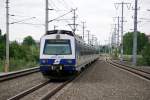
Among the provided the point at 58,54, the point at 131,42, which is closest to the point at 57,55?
the point at 58,54

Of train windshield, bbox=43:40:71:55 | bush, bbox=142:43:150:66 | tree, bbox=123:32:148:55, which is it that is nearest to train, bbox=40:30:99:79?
train windshield, bbox=43:40:71:55

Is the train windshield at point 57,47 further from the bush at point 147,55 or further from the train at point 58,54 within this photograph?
the bush at point 147,55

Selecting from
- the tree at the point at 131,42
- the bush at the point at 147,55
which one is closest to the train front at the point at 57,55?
the bush at the point at 147,55

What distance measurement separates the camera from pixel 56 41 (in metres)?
21.0

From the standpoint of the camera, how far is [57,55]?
2061 cm

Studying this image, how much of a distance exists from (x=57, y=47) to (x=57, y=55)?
0.55 m

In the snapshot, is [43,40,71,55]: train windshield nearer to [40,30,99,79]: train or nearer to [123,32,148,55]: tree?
[40,30,99,79]: train

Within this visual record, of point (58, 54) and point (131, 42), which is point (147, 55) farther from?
point (131, 42)

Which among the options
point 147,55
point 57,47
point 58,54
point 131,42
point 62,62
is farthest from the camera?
point 131,42

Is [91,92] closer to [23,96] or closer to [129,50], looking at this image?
[23,96]

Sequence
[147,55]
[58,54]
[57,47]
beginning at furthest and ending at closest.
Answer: [147,55] < [57,47] < [58,54]

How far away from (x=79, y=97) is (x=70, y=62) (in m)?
6.94

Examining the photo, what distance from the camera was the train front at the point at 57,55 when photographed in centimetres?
2050

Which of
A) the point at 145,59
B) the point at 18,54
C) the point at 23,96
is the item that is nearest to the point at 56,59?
the point at 23,96
